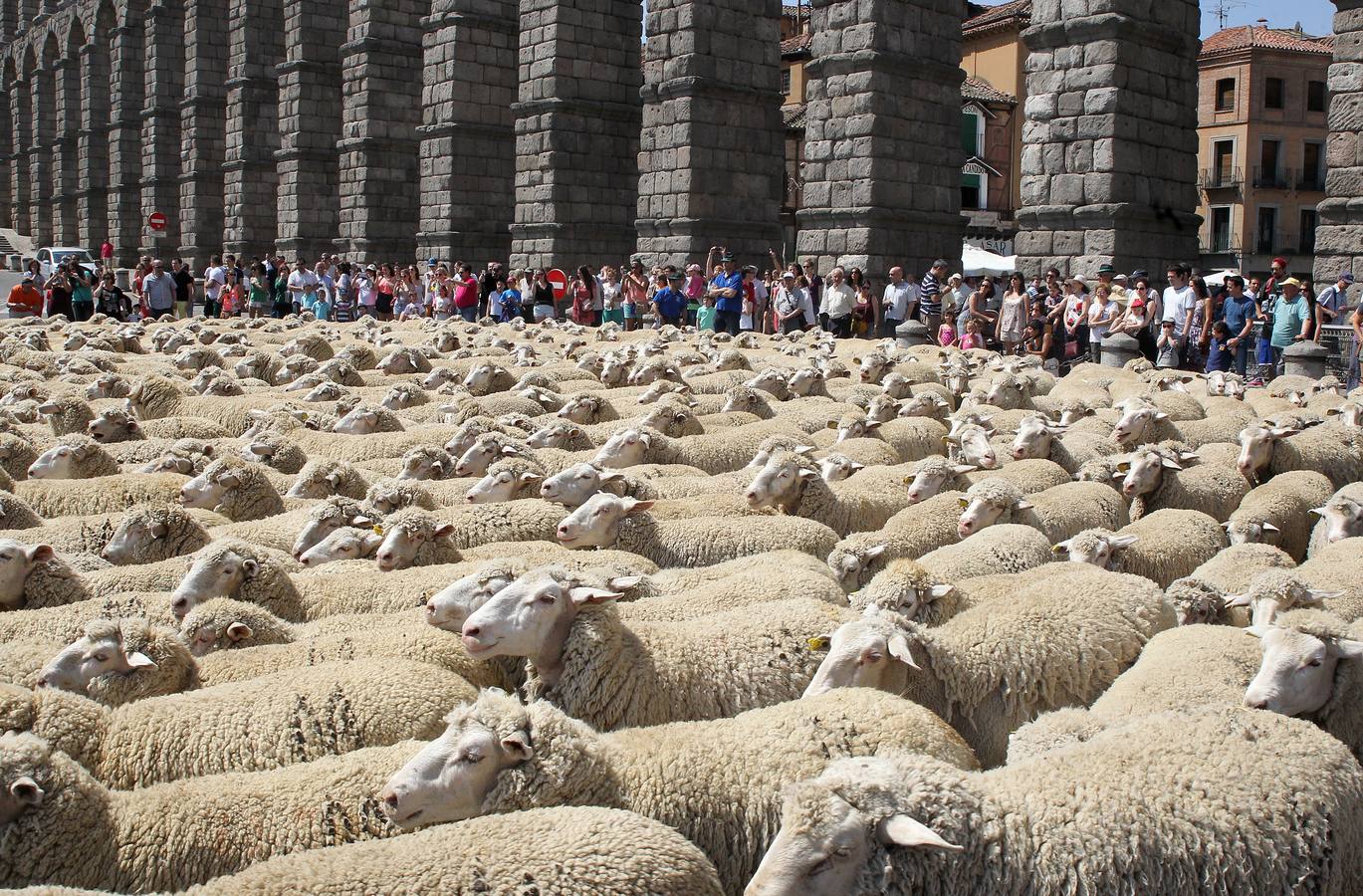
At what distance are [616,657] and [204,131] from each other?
38.7 metres

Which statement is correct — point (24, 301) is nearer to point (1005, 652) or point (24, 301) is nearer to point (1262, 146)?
point (1005, 652)

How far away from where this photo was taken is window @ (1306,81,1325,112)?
42094mm

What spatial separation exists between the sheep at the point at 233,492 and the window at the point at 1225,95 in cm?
4221

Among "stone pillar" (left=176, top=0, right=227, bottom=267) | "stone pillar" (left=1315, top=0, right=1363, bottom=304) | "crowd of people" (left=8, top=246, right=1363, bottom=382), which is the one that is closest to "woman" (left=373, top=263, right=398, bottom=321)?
"crowd of people" (left=8, top=246, right=1363, bottom=382)

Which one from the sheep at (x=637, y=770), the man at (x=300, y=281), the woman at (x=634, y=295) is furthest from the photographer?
the man at (x=300, y=281)

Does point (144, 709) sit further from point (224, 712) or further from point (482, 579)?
point (482, 579)

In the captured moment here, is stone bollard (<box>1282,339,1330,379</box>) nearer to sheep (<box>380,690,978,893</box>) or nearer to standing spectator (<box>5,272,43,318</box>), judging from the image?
sheep (<box>380,690,978,893</box>)

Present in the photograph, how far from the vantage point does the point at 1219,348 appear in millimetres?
13344

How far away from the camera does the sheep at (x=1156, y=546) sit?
18.4 feet

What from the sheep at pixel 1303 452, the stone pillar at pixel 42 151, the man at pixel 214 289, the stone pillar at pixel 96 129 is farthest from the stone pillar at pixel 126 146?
the sheep at pixel 1303 452

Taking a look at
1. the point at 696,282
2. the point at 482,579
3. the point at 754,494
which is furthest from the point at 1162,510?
the point at 696,282

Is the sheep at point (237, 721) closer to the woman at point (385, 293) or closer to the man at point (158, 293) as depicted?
the man at point (158, 293)

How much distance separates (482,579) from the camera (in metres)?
4.35

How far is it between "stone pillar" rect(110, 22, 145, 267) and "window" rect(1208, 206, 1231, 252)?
36.1 m
